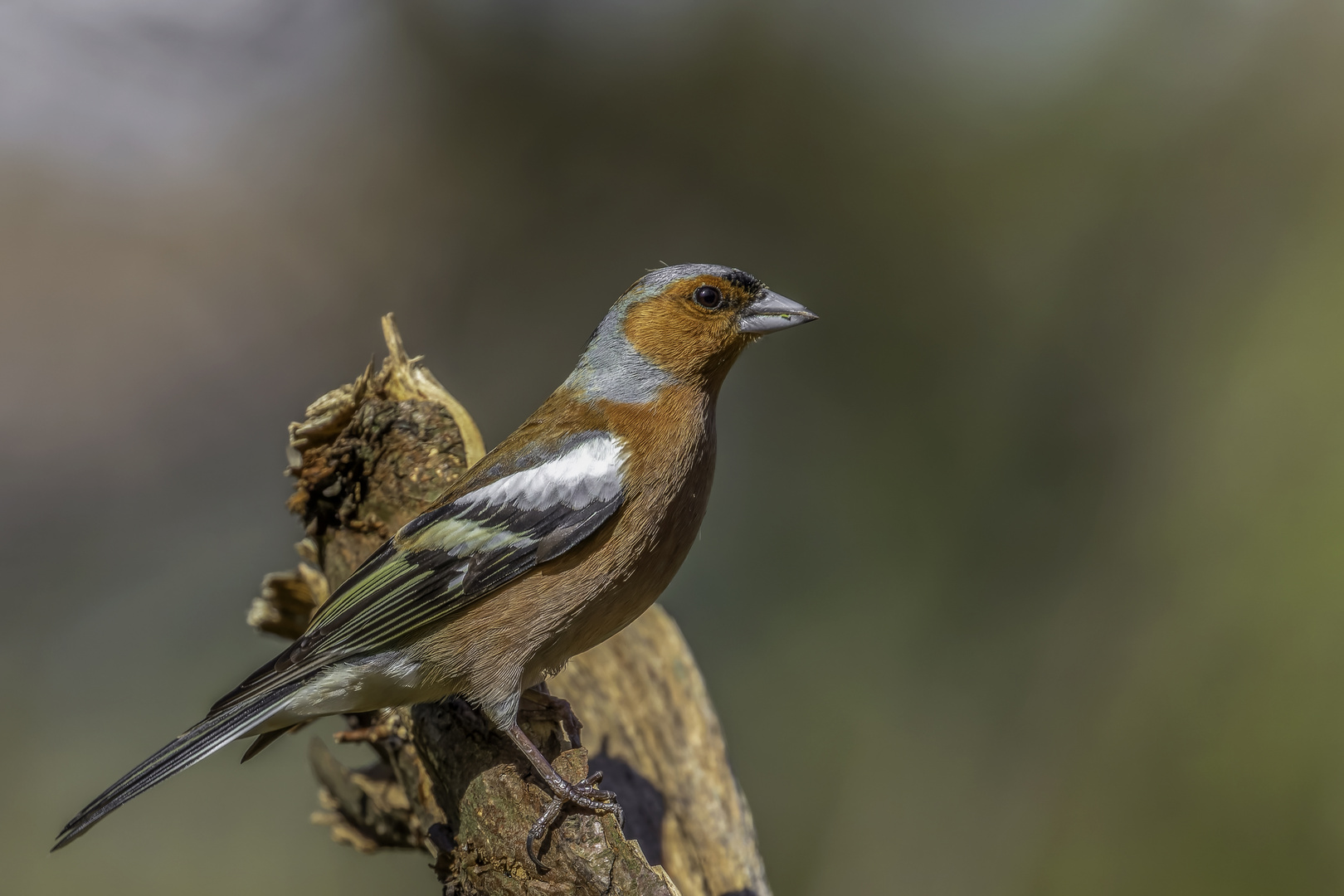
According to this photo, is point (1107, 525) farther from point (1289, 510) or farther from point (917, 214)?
point (917, 214)

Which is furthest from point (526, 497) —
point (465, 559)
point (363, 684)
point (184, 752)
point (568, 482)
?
point (184, 752)

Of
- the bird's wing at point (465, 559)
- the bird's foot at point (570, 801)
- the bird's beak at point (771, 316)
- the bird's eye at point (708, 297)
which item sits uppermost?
the bird's eye at point (708, 297)

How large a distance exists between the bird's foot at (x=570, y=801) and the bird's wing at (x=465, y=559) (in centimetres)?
72

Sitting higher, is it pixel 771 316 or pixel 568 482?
pixel 771 316

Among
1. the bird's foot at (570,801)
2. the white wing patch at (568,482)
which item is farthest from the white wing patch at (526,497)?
the bird's foot at (570,801)

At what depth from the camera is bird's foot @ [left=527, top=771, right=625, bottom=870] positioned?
3.01 meters

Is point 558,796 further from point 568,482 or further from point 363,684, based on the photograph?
point 568,482

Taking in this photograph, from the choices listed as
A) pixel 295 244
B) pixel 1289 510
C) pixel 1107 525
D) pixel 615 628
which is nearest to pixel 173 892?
pixel 615 628

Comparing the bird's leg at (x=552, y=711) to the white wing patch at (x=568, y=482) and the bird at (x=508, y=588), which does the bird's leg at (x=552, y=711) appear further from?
the white wing patch at (x=568, y=482)

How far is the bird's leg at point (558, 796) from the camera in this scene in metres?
3.02

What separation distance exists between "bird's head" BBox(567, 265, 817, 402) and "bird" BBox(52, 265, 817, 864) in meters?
0.13

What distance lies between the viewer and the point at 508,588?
3.30 metres

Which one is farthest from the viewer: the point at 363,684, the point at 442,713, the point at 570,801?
the point at 442,713

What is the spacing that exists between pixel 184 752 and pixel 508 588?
3.81 feet
